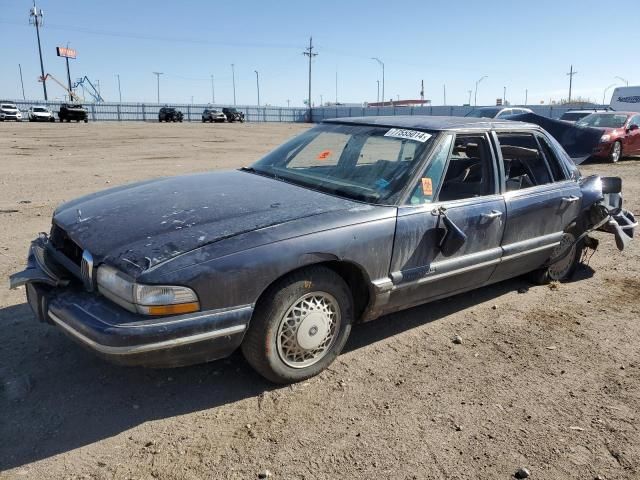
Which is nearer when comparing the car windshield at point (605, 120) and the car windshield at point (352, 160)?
the car windshield at point (352, 160)

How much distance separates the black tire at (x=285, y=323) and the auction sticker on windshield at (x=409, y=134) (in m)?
1.29

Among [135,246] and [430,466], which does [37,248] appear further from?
[430,466]

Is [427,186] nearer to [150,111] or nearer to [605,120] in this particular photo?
[605,120]

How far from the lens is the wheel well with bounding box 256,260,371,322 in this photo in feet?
10.4

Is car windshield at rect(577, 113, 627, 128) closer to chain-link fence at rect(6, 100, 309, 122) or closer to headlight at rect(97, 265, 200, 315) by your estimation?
headlight at rect(97, 265, 200, 315)

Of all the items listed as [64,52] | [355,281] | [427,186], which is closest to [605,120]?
[427,186]

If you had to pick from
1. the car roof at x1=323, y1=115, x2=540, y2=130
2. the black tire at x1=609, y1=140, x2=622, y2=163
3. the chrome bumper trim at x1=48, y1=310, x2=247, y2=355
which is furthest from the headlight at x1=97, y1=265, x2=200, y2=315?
the black tire at x1=609, y1=140, x2=622, y2=163

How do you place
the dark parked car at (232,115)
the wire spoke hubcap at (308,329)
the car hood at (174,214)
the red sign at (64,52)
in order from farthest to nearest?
the red sign at (64,52)
the dark parked car at (232,115)
the wire spoke hubcap at (308,329)
the car hood at (174,214)

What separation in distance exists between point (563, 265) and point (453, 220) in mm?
2144

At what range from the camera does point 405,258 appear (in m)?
3.38

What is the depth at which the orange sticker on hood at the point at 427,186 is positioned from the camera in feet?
11.6

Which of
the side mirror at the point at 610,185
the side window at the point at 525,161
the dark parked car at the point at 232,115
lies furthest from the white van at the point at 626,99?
the dark parked car at the point at 232,115

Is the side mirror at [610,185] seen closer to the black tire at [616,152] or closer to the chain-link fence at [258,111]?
the black tire at [616,152]

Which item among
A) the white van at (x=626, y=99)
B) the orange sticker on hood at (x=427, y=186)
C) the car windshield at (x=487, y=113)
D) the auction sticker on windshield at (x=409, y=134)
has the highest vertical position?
the white van at (x=626, y=99)
